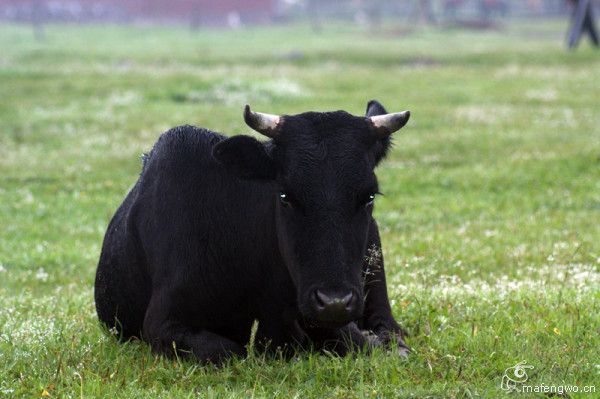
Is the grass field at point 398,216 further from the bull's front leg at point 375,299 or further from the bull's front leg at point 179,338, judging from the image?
the bull's front leg at point 375,299

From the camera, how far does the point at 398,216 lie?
14781mm

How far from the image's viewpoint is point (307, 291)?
6.20 metres

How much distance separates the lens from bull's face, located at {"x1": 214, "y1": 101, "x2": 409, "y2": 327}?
6.17 metres

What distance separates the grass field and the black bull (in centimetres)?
31

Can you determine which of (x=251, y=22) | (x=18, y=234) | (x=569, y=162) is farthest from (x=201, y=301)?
(x=251, y=22)

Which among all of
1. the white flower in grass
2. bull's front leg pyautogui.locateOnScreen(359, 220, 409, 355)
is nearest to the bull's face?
bull's front leg pyautogui.locateOnScreen(359, 220, 409, 355)

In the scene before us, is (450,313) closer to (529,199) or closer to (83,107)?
(529,199)

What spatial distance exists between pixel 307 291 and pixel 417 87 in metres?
28.0

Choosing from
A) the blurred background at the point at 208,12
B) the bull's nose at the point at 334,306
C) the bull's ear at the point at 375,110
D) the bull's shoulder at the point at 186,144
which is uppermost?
the bull's ear at the point at 375,110

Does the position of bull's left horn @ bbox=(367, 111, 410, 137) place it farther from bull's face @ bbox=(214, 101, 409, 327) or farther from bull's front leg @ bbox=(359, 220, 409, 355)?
bull's front leg @ bbox=(359, 220, 409, 355)

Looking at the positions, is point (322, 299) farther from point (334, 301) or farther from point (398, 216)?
point (398, 216)

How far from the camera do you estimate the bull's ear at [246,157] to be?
6.76m

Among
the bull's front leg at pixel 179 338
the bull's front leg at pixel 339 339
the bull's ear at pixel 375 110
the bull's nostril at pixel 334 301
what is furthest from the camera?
the bull's ear at pixel 375 110

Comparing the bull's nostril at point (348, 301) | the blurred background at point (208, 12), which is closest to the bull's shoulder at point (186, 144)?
the bull's nostril at point (348, 301)
